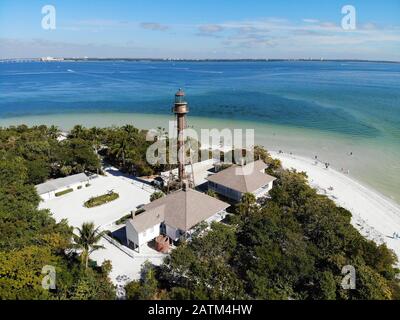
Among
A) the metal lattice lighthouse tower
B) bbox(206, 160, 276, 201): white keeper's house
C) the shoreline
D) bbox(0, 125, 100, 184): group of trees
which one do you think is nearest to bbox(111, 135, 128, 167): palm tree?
bbox(0, 125, 100, 184): group of trees

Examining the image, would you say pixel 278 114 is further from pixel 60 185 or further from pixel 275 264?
pixel 275 264

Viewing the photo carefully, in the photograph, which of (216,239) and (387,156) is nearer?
(216,239)

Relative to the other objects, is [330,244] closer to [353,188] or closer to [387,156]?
[353,188]

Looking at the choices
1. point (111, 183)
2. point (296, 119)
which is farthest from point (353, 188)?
point (296, 119)

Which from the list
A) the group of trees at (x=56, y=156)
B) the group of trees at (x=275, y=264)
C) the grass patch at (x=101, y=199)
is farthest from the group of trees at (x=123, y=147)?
the group of trees at (x=275, y=264)

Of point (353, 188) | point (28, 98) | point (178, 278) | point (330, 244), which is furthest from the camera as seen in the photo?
point (28, 98)

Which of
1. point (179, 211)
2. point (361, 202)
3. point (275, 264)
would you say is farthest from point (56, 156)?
point (361, 202)
